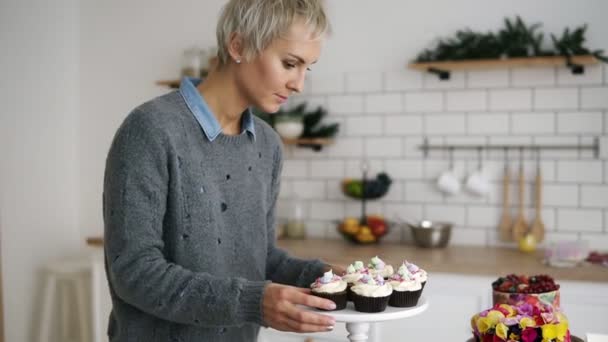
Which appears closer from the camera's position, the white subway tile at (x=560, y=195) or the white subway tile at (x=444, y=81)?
the white subway tile at (x=560, y=195)

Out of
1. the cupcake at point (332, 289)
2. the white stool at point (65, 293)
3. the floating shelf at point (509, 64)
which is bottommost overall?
the white stool at point (65, 293)

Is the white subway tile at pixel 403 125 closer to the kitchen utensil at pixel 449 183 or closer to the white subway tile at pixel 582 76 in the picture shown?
the kitchen utensil at pixel 449 183

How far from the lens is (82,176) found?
391cm

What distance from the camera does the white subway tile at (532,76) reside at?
3043mm

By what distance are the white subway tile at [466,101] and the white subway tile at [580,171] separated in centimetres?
45

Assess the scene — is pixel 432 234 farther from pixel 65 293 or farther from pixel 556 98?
pixel 65 293

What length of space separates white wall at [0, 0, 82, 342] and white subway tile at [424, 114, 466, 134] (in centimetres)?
205

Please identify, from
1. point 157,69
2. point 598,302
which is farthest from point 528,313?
point 157,69

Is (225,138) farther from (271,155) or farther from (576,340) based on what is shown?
(576,340)

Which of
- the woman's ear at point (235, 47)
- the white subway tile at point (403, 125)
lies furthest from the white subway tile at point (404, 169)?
the woman's ear at point (235, 47)

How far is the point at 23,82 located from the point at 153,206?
2612mm

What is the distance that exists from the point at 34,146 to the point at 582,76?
2.81 metres

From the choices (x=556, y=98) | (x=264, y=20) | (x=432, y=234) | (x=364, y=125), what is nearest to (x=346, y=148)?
(x=364, y=125)

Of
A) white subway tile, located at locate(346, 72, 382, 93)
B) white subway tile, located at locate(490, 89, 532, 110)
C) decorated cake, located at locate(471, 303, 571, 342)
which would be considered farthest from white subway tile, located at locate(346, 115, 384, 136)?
decorated cake, located at locate(471, 303, 571, 342)
